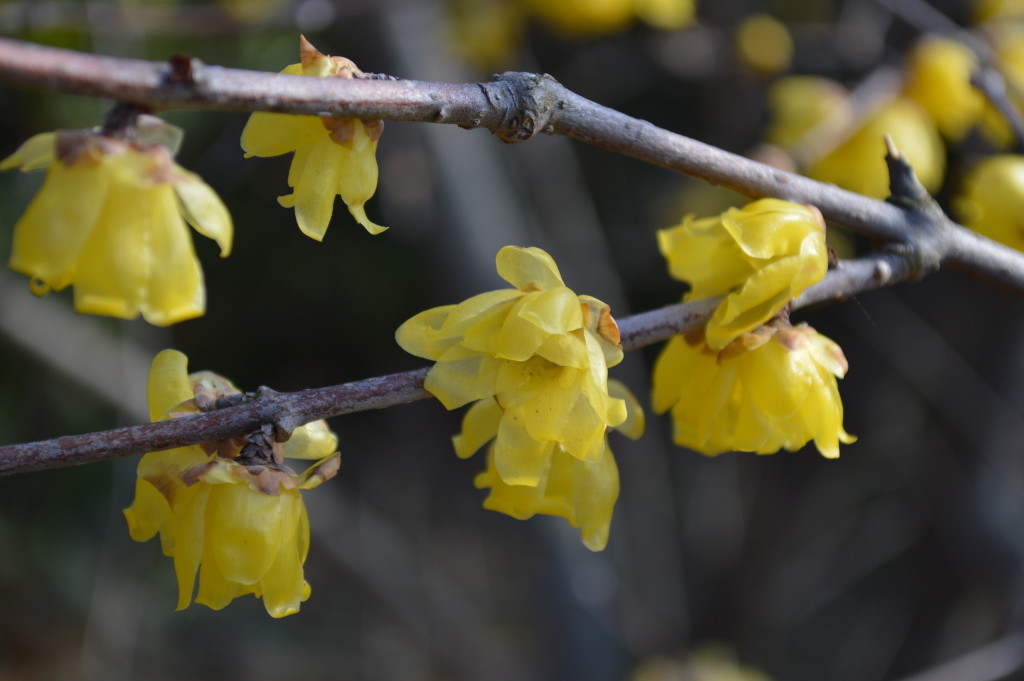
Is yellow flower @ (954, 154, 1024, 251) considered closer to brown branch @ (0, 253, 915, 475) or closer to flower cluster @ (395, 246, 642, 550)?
brown branch @ (0, 253, 915, 475)

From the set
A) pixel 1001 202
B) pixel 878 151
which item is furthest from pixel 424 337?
pixel 878 151

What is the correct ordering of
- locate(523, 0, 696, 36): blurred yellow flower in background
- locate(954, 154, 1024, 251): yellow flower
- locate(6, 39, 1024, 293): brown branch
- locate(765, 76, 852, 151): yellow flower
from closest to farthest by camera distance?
locate(6, 39, 1024, 293): brown branch, locate(954, 154, 1024, 251): yellow flower, locate(765, 76, 852, 151): yellow flower, locate(523, 0, 696, 36): blurred yellow flower in background

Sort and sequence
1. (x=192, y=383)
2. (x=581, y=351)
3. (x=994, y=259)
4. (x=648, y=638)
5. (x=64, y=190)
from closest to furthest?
(x=64, y=190) < (x=581, y=351) < (x=192, y=383) < (x=994, y=259) < (x=648, y=638)

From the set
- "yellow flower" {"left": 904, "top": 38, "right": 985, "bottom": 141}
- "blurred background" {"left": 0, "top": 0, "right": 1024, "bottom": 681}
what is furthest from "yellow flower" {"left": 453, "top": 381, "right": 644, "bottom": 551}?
"yellow flower" {"left": 904, "top": 38, "right": 985, "bottom": 141}

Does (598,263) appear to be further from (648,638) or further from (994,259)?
(994,259)

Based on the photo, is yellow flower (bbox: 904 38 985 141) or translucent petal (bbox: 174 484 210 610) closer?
translucent petal (bbox: 174 484 210 610)

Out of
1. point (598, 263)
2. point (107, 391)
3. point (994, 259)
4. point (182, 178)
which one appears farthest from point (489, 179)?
point (182, 178)
